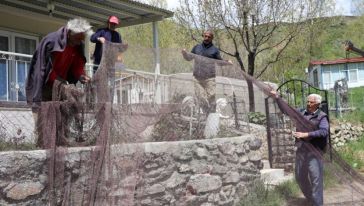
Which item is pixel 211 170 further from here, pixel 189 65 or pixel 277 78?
pixel 277 78

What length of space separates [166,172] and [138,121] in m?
0.82

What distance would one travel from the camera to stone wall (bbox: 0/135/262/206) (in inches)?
166

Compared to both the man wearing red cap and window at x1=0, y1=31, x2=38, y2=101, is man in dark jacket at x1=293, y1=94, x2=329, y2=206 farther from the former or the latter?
window at x1=0, y1=31, x2=38, y2=101

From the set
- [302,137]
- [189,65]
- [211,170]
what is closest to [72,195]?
[211,170]

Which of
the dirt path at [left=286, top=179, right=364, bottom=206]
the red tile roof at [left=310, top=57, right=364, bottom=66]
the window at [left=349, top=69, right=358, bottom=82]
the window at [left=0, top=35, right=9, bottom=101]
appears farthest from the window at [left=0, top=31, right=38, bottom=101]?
the window at [left=349, top=69, right=358, bottom=82]

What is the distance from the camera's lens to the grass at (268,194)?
654 cm

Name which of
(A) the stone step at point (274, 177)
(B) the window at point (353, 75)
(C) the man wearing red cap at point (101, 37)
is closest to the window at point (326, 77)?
(B) the window at point (353, 75)

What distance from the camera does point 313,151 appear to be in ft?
20.7

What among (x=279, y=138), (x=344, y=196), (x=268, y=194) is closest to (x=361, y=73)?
(x=279, y=138)

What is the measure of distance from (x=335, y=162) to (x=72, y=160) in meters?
3.75

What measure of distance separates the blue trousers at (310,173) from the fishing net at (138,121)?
2.2 inches

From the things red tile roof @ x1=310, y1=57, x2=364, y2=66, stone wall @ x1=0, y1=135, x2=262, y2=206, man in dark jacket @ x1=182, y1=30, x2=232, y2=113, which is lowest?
stone wall @ x1=0, y1=135, x2=262, y2=206

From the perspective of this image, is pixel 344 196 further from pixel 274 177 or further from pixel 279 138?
pixel 279 138

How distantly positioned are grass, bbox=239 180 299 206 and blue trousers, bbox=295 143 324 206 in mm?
435
